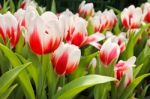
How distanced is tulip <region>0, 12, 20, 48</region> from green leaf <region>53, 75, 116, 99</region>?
19 cm

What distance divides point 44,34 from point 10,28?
0.49ft

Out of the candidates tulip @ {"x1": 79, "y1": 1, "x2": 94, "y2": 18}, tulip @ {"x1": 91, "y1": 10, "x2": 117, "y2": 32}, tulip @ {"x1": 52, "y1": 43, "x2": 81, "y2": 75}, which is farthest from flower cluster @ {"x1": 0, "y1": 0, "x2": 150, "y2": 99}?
tulip @ {"x1": 79, "y1": 1, "x2": 94, "y2": 18}

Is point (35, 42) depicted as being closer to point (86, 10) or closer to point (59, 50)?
point (59, 50)

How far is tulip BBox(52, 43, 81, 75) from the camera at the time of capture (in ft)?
3.04

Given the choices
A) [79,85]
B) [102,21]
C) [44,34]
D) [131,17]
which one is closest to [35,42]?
[44,34]

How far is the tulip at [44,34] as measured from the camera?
0.87 metres

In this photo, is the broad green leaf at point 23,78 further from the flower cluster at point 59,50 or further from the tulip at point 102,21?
the tulip at point 102,21

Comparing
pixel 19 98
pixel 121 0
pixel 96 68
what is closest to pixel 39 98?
pixel 19 98

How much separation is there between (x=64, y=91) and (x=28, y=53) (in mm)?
157

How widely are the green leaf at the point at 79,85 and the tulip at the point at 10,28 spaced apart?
19 centimetres

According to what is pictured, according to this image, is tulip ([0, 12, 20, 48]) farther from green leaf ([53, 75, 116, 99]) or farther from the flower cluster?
green leaf ([53, 75, 116, 99])

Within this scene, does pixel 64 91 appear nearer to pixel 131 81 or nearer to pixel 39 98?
pixel 39 98

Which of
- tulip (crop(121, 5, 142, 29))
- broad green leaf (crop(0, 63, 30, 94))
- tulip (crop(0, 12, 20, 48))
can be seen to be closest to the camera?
broad green leaf (crop(0, 63, 30, 94))

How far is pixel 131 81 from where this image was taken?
3.54ft
